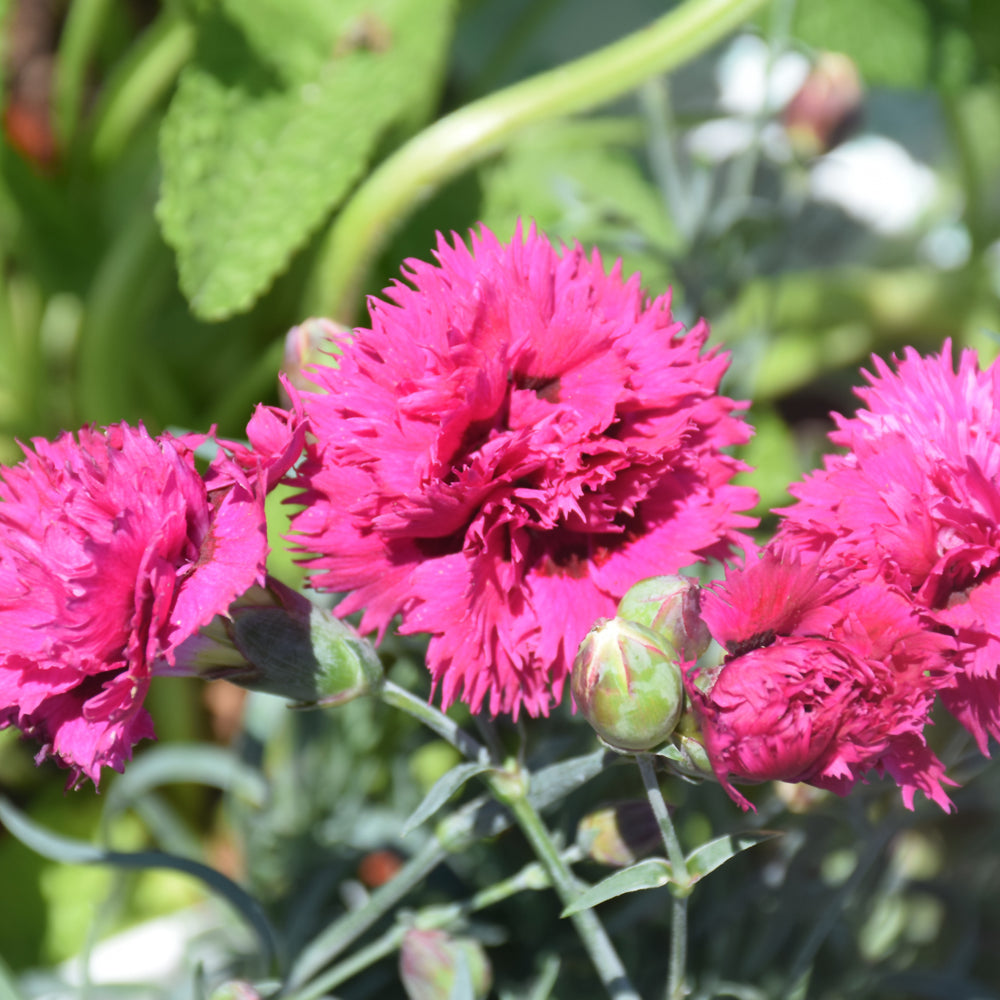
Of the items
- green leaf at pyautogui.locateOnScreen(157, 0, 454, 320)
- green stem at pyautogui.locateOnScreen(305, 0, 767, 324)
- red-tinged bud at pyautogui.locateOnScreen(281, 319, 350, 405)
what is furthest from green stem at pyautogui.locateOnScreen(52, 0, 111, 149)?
red-tinged bud at pyautogui.locateOnScreen(281, 319, 350, 405)

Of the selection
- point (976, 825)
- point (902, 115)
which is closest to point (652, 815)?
point (976, 825)

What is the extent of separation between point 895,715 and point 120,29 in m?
0.99

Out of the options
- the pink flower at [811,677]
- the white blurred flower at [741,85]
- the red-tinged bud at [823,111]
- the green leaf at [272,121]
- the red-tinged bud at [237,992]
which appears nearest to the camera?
the pink flower at [811,677]

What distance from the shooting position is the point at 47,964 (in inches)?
27.0

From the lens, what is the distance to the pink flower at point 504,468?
296 millimetres

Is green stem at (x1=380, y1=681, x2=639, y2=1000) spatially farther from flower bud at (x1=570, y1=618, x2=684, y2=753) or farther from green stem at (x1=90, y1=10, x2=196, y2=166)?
green stem at (x1=90, y1=10, x2=196, y2=166)

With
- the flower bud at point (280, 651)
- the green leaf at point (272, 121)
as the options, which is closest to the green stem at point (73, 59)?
the green leaf at point (272, 121)

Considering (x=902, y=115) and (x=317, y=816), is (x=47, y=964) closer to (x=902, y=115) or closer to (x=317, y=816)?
(x=317, y=816)

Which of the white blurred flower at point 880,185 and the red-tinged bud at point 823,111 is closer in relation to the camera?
the red-tinged bud at point 823,111

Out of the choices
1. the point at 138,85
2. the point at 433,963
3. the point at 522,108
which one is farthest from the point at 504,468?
the point at 138,85

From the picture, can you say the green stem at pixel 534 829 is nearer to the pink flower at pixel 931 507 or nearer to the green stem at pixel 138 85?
the pink flower at pixel 931 507

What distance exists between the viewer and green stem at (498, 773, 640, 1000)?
316mm

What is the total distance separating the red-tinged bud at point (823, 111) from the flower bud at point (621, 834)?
52 centimetres

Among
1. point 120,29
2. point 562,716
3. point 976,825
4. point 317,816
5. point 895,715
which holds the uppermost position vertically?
point 120,29
